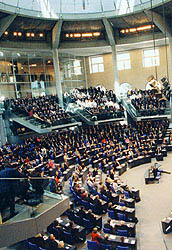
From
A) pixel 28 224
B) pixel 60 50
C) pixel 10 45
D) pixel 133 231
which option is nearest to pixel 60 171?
pixel 133 231

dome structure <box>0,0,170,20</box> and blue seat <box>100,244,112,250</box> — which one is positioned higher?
dome structure <box>0,0,170,20</box>

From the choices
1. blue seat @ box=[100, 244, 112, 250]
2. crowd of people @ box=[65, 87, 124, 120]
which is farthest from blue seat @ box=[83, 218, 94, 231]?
crowd of people @ box=[65, 87, 124, 120]

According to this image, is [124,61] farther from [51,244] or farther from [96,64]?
[51,244]

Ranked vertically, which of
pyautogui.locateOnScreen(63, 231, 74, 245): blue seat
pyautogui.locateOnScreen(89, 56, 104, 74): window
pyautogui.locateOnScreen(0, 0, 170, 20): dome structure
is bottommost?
pyautogui.locateOnScreen(63, 231, 74, 245): blue seat

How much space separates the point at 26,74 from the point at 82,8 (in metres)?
9.20

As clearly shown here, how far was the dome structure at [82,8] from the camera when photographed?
82.3ft

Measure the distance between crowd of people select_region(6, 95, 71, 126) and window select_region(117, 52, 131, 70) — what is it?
42.8 ft

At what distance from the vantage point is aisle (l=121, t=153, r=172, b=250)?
9963 millimetres

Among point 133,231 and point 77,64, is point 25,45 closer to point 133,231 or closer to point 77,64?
point 77,64

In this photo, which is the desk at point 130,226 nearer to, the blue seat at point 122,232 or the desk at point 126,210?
the blue seat at point 122,232

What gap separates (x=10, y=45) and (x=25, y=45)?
5.91 feet

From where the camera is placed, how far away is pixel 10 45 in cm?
2744

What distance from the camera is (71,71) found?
1443 inches

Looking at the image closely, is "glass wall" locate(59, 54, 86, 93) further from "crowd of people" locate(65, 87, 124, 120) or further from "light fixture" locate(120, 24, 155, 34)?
"light fixture" locate(120, 24, 155, 34)
